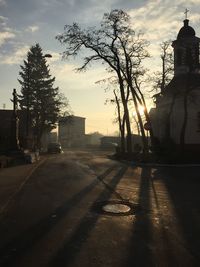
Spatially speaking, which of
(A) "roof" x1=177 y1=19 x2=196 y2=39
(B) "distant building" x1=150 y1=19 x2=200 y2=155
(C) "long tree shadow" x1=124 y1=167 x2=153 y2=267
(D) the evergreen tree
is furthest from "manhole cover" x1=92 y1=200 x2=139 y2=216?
(D) the evergreen tree

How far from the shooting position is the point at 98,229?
341 inches

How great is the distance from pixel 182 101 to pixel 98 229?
98.7 ft

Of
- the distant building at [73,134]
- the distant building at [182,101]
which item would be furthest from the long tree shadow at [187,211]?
the distant building at [73,134]

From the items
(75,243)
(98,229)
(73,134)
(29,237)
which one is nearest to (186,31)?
(98,229)

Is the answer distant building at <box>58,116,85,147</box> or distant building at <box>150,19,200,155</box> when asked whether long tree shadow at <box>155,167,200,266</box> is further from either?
distant building at <box>58,116,85,147</box>

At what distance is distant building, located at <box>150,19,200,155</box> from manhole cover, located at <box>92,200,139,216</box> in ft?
69.6

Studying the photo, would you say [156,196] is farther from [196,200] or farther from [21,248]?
[21,248]

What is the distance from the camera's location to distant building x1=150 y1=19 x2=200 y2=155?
35062mm

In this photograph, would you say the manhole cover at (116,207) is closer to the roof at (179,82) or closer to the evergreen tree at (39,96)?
the roof at (179,82)

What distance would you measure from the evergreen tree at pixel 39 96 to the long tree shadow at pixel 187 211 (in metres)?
54.6

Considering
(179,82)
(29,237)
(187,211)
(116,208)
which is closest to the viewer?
(29,237)

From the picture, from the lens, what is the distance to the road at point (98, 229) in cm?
666

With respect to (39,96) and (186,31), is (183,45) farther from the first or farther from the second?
(39,96)

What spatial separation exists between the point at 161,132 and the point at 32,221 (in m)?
35.3
